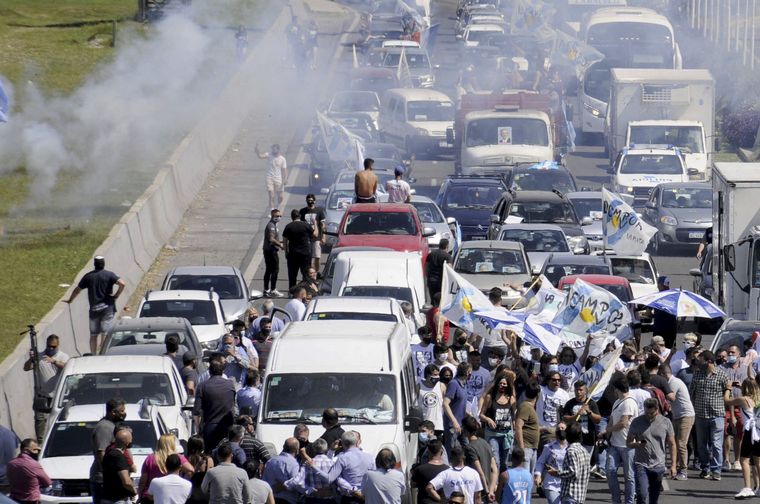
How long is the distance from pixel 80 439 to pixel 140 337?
4.72 meters

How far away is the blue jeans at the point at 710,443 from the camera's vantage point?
19.4 m

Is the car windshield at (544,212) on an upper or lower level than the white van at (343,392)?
lower

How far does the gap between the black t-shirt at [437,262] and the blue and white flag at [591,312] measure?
577 centimetres

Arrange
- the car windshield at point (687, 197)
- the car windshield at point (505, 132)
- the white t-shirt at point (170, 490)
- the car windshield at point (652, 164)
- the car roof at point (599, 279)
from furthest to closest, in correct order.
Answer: the car windshield at point (505, 132), the car windshield at point (652, 164), the car windshield at point (687, 197), the car roof at point (599, 279), the white t-shirt at point (170, 490)

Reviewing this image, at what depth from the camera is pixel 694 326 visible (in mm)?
28297

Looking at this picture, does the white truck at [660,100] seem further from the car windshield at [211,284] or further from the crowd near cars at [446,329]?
the car windshield at [211,284]

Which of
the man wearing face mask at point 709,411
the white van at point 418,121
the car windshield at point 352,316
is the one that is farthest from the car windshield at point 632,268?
the white van at point 418,121

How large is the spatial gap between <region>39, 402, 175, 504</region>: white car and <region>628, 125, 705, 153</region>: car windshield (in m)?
24.2

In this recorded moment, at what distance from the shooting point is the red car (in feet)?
93.0

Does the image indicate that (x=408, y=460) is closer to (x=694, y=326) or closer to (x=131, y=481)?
(x=131, y=481)

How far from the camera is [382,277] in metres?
24.9

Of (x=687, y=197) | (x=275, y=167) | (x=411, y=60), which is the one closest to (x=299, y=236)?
(x=275, y=167)

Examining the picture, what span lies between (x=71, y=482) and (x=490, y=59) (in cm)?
4557

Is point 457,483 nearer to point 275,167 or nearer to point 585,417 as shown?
point 585,417
